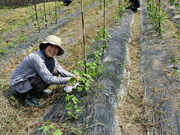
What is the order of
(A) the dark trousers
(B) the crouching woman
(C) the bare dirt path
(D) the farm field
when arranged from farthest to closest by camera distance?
1. (A) the dark trousers
2. (B) the crouching woman
3. (C) the bare dirt path
4. (D) the farm field

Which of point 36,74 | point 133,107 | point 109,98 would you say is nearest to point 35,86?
point 36,74

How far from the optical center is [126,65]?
3.56m

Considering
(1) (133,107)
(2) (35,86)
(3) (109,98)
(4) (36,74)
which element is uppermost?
(4) (36,74)

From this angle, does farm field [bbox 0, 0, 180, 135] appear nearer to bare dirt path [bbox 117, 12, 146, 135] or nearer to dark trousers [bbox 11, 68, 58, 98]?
bare dirt path [bbox 117, 12, 146, 135]

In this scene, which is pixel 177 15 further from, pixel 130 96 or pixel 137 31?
pixel 130 96

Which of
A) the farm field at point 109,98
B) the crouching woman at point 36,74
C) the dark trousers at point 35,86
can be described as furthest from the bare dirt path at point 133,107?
the dark trousers at point 35,86

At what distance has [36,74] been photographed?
2412 millimetres

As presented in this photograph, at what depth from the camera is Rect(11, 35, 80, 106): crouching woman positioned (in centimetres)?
222

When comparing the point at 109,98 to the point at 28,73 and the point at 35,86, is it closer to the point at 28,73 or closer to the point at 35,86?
the point at 35,86

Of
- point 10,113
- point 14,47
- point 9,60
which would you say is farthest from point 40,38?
point 10,113

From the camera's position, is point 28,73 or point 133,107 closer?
point 28,73

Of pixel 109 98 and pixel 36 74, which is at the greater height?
pixel 36 74

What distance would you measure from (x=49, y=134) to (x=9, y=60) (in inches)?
114

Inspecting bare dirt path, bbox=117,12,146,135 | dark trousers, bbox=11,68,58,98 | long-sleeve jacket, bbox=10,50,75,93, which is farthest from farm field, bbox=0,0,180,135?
long-sleeve jacket, bbox=10,50,75,93
